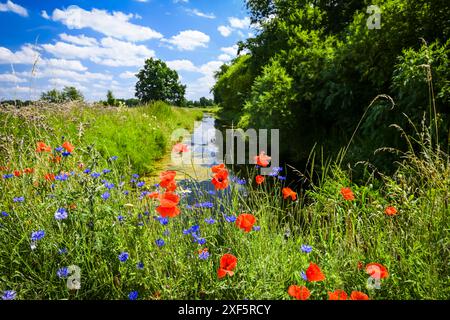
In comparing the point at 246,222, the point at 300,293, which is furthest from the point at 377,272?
the point at 246,222

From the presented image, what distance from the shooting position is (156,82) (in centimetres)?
5766

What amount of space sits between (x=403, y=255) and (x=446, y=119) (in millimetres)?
3131

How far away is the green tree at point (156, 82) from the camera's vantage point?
188 feet

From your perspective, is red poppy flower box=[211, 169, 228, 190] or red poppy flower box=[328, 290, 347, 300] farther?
red poppy flower box=[211, 169, 228, 190]

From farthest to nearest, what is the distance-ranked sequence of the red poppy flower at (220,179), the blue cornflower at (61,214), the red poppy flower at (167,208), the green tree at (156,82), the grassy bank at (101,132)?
the green tree at (156,82) < the grassy bank at (101,132) < the red poppy flower at (220,179) < the blue cornflower at (61,214) < the red poppy flower at (167,208)


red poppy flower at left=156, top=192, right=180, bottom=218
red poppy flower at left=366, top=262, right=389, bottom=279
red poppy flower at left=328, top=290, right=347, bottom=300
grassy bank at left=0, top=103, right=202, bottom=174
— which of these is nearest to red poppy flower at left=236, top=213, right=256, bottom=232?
red poppy flower at left=156, top=192, right=180, bottom=218

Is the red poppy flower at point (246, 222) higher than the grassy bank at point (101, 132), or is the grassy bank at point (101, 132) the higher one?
the grassy bank at point (101, 132)

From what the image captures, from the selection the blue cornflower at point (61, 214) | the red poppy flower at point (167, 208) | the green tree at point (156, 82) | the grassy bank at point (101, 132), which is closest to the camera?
the red poppy flower at point (167, 208)

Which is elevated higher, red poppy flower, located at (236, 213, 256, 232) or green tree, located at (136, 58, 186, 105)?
green tree, located at (136, 58, 186, 105)

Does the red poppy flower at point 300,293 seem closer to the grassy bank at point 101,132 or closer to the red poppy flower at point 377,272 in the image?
the red poppy flower at point 377,272

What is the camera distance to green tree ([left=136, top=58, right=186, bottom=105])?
57281 mm

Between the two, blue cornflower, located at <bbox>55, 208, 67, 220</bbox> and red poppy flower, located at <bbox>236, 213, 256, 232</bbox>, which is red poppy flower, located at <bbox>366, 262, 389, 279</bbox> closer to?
red poppy flower, located at <bbox>236, 213, 256, 232</bbox>

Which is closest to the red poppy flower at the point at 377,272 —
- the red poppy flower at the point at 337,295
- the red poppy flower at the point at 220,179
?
the red poppy flower at the point at 337,295
